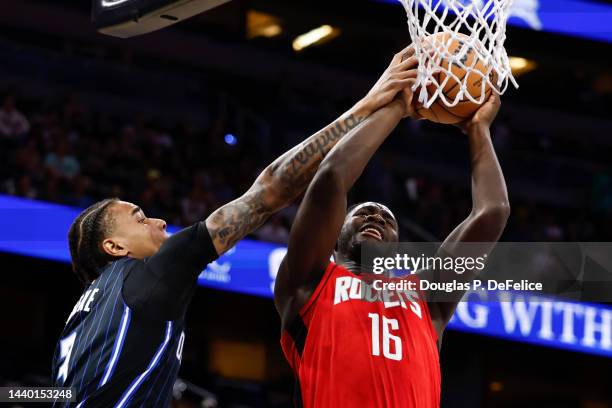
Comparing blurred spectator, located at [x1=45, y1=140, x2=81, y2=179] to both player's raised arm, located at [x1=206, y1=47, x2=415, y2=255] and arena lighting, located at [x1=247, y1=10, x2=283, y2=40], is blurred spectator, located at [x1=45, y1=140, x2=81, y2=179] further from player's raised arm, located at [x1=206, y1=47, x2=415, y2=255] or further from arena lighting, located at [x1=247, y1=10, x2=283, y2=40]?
player's raised arm, located at [x1=206, y1=47, x2=415, y2=255]

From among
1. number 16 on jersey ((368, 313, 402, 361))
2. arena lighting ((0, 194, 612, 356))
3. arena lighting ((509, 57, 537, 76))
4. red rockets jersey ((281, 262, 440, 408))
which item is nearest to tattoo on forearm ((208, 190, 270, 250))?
red rockets jersey ((281, 262, 440, 408))

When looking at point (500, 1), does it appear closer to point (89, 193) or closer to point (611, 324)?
point (89, 193)

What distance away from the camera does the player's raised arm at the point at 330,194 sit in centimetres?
285

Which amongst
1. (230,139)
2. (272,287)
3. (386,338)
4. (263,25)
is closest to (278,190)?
(386,338)

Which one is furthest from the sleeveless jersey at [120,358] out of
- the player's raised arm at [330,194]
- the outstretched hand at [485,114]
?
the outstretched hand at [485,114]

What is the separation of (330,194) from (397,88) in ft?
1.34

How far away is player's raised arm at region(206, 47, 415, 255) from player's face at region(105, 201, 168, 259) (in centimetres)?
29

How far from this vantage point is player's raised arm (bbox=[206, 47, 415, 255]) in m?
2.78

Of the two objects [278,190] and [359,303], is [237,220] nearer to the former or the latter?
[278,190]

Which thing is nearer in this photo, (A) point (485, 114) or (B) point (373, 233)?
(A) point (485, 114)

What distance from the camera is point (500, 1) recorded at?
10.9ft

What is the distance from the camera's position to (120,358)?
8.36 feet

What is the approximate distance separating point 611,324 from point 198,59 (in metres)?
7.04

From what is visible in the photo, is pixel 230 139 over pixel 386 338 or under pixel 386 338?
under
